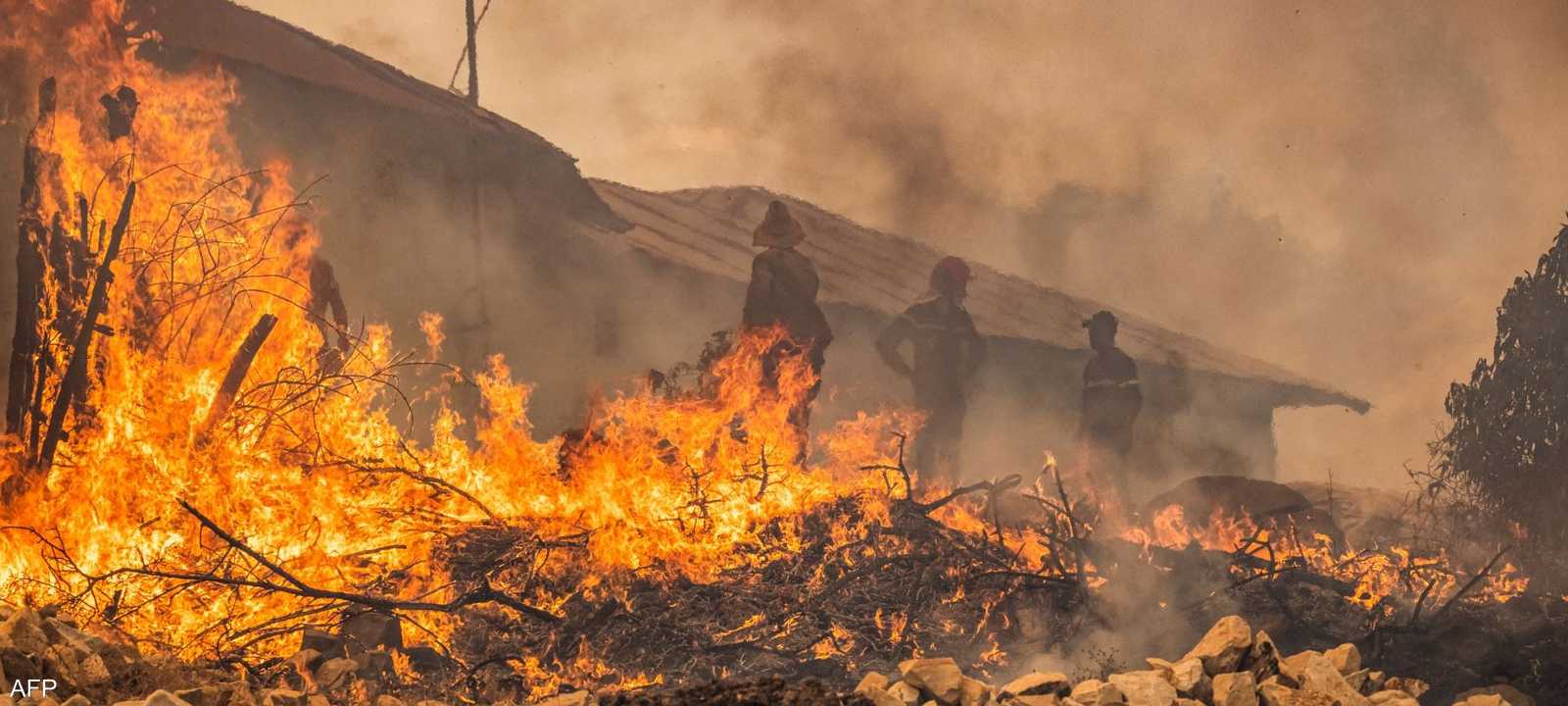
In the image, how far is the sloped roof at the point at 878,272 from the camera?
15.8 meters

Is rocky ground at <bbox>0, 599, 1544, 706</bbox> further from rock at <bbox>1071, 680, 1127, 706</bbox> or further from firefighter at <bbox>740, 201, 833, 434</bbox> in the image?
firefighter at <bbox>740, 201, 833, 434</bbox>

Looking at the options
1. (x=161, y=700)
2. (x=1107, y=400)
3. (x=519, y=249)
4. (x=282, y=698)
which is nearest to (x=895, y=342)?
(x=1107, y=400)

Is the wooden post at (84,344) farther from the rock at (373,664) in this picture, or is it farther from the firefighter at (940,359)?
the firefighter at (940,359)

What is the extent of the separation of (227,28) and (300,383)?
16.2 feet

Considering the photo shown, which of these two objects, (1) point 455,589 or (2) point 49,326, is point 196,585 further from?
(2) point 49,326

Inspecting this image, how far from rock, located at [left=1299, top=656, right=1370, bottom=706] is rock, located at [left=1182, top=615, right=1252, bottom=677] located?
12.9 inches

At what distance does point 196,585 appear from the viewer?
730cm

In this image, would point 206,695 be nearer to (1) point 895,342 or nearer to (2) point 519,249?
(2) point 519,249

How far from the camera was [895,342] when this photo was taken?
13.3 m

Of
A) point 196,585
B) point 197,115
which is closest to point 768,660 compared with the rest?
point 196,585

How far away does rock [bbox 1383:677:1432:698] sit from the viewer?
7383 millimetres

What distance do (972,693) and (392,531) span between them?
4001 millimetres

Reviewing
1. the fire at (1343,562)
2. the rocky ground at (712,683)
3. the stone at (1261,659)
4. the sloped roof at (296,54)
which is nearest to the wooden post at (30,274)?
the rocky ground at (712,683)

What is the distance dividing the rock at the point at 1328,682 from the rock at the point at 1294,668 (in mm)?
32
